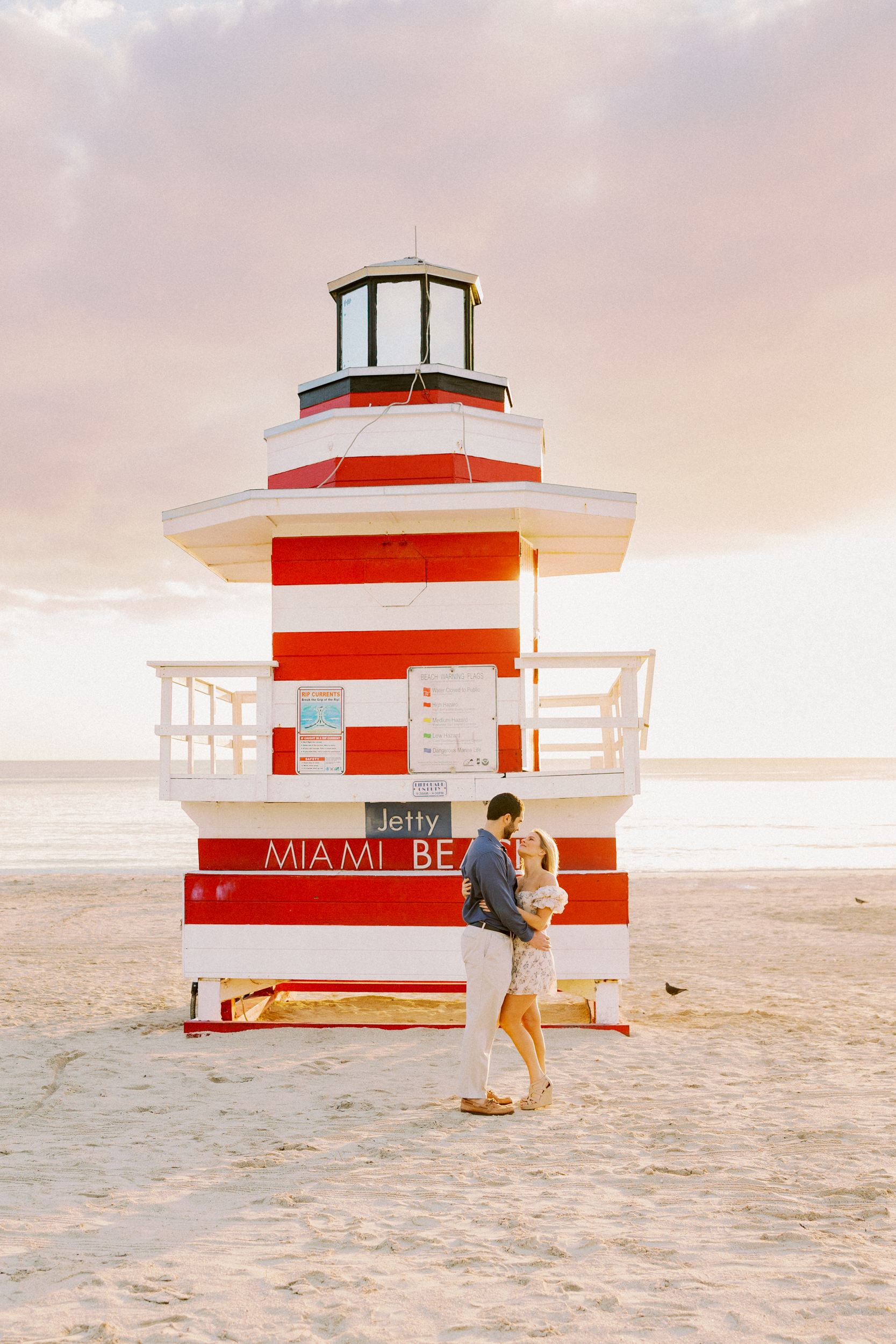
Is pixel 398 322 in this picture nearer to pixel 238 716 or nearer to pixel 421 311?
pixel 421 311

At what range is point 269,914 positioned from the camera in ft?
26.5

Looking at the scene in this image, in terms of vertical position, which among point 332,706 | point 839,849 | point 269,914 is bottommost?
point 839,849

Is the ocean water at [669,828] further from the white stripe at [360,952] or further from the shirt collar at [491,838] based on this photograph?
the shirt collar at [491,838]

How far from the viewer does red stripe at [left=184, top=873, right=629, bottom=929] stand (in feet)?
25.8

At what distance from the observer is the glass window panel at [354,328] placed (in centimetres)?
968

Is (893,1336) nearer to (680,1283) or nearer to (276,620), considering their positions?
(680,1283)

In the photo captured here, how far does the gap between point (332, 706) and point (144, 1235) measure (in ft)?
15.1

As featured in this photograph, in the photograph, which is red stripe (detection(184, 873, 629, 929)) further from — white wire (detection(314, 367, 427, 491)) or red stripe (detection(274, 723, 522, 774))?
white wire (detection(314, 367, 427, 491))

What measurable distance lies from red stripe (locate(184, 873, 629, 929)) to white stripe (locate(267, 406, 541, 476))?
373 cm

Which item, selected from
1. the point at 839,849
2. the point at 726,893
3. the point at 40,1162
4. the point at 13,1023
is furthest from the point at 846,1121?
the point at 839,849

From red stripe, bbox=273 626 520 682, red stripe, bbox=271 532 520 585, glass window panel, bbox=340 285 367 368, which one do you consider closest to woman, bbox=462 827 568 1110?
red stripe, bbox=273 626 520 682

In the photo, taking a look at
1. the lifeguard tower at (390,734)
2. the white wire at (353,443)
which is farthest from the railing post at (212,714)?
the white wire at (353,443)

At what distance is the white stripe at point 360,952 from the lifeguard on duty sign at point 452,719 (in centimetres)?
137

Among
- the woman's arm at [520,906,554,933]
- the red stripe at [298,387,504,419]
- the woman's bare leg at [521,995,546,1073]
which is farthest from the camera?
the red stripe at [298,387,504,419]
